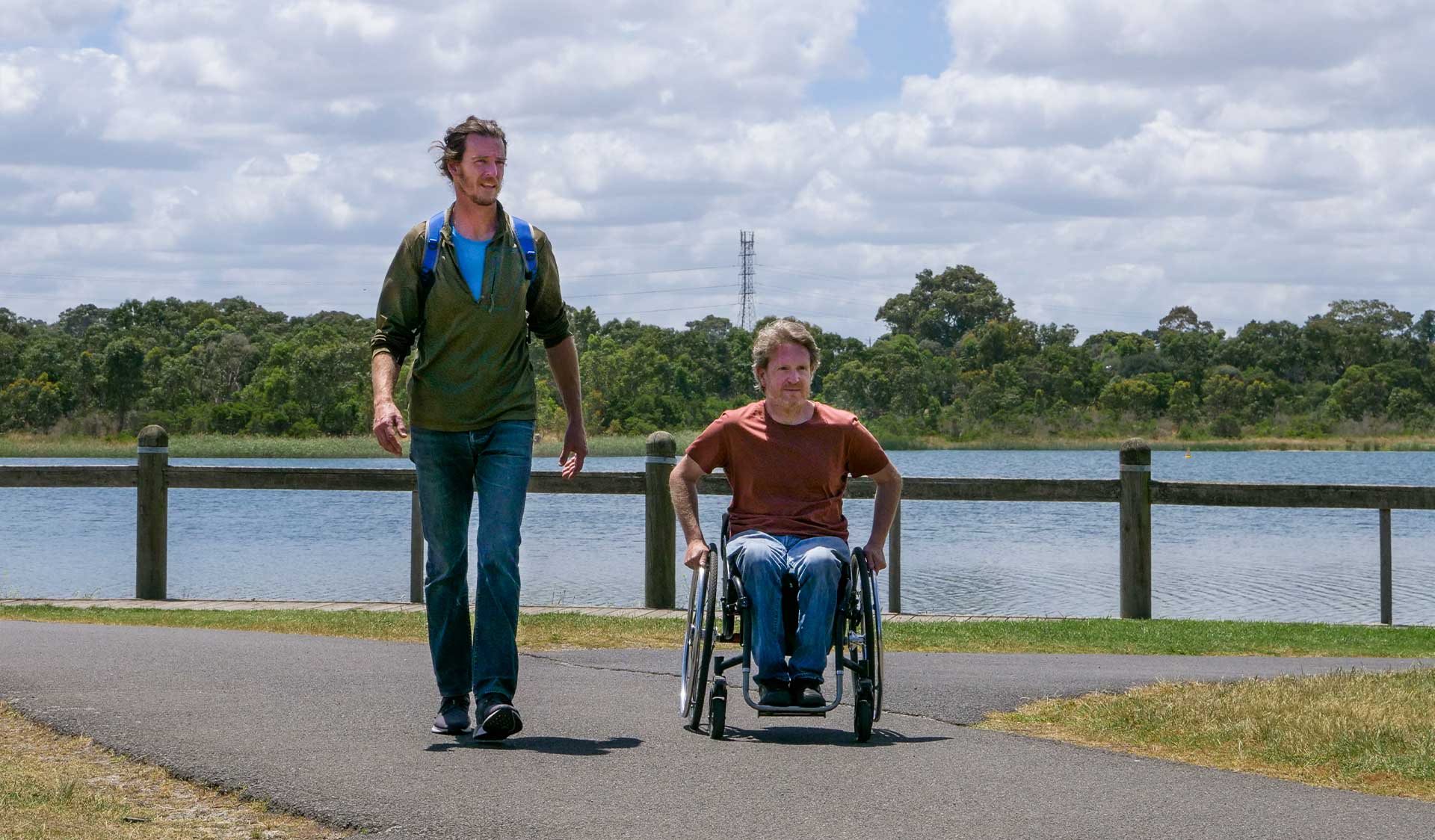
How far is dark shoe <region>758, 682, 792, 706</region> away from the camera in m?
5.70

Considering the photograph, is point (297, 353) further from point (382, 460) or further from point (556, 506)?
point (556, 506)

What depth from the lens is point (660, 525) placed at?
11281 mm

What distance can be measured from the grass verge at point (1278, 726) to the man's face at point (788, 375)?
1365 mm

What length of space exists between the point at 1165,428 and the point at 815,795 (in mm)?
74567

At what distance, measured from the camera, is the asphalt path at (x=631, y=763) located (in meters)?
4.57

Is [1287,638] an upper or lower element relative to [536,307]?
lower

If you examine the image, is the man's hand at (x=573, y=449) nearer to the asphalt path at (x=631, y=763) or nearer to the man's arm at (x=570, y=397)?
the man's arm at (x=570, y=397)

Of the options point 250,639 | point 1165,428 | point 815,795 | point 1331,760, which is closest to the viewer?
point 815,795

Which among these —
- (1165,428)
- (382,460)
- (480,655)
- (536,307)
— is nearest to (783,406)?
(536,307)

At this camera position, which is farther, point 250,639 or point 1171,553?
point 1171,553

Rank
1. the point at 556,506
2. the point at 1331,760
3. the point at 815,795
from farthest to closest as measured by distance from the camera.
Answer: the point at 556,506 < the point at 1331,760 < the point at 815,795

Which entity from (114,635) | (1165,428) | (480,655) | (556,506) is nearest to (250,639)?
(114,635)

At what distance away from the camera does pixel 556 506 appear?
32.2 meters

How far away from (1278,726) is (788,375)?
203 cm
